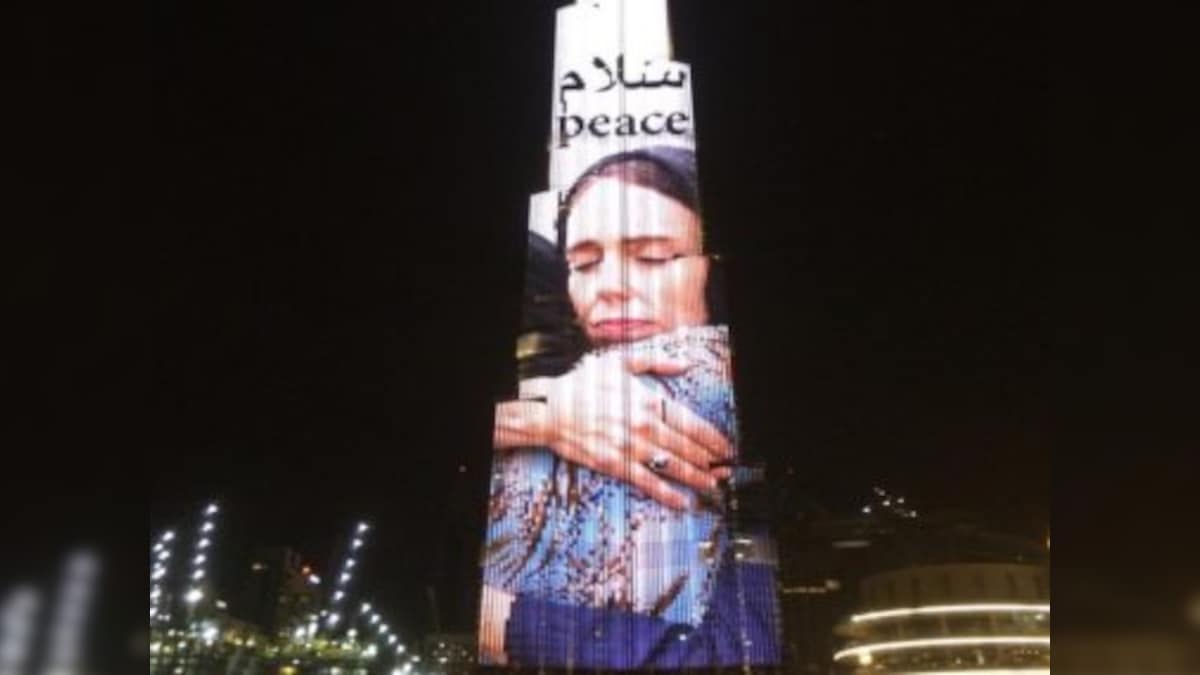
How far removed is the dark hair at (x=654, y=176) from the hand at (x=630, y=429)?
631cm

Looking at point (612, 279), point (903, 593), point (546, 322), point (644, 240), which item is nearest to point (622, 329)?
point (612, 279)

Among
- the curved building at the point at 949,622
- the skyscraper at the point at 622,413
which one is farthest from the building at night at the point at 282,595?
the curved building at the point at 949,622

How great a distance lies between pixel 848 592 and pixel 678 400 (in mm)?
27931

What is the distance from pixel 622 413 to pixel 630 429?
2.73ft

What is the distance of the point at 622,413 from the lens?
53594 millimetres

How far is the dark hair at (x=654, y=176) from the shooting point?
55.5 m

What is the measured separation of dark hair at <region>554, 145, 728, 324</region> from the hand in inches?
248

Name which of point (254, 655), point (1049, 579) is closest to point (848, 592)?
point (254, 655)

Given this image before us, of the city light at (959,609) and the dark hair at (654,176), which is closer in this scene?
the dark hair at (654,176)

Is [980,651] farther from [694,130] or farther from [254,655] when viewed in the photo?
[254,655]

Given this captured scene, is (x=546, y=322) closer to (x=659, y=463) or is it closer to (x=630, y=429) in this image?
(x=630, y=429)

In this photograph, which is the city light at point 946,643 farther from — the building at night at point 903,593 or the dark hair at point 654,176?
the dark hair at point 654,176

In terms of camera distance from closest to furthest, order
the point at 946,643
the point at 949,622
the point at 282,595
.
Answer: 1. the point at 282,595
2. the point at 946,643
3. the point at 949,622

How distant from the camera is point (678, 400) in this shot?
53.4m
